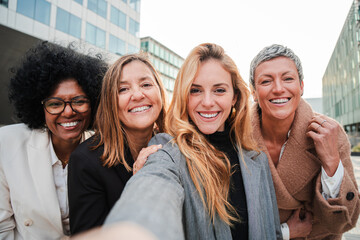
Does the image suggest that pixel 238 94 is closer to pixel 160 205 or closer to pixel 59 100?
pixel 160 205

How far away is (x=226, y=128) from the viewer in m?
2.24

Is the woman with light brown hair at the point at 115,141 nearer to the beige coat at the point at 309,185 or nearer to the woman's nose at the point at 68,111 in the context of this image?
the woman's nose at the point at 68,111

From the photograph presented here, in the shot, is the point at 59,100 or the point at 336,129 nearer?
the point at 336,129

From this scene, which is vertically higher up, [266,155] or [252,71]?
[252,71]

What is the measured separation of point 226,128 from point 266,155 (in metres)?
0.55

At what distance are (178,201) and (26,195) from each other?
5.91 feet

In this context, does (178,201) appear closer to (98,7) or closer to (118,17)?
(98,7)

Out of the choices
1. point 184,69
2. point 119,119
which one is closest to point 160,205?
point 184,69

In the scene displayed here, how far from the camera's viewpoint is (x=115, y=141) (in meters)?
2.03

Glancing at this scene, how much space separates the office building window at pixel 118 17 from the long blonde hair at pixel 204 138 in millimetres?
21498

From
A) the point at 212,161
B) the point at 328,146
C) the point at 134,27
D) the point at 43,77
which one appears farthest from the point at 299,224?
the point at 134,27

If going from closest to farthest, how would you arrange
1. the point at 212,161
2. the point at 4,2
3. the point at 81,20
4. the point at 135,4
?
the point at 212,161 < the point at 4,2 < the point at 81,20 < the point at 135,4

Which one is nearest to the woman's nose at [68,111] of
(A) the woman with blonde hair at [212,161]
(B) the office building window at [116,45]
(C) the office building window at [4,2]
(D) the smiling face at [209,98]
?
(A) the woman with blonde hair at [212,161]

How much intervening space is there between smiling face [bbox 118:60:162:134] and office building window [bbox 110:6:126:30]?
21.1 meters
